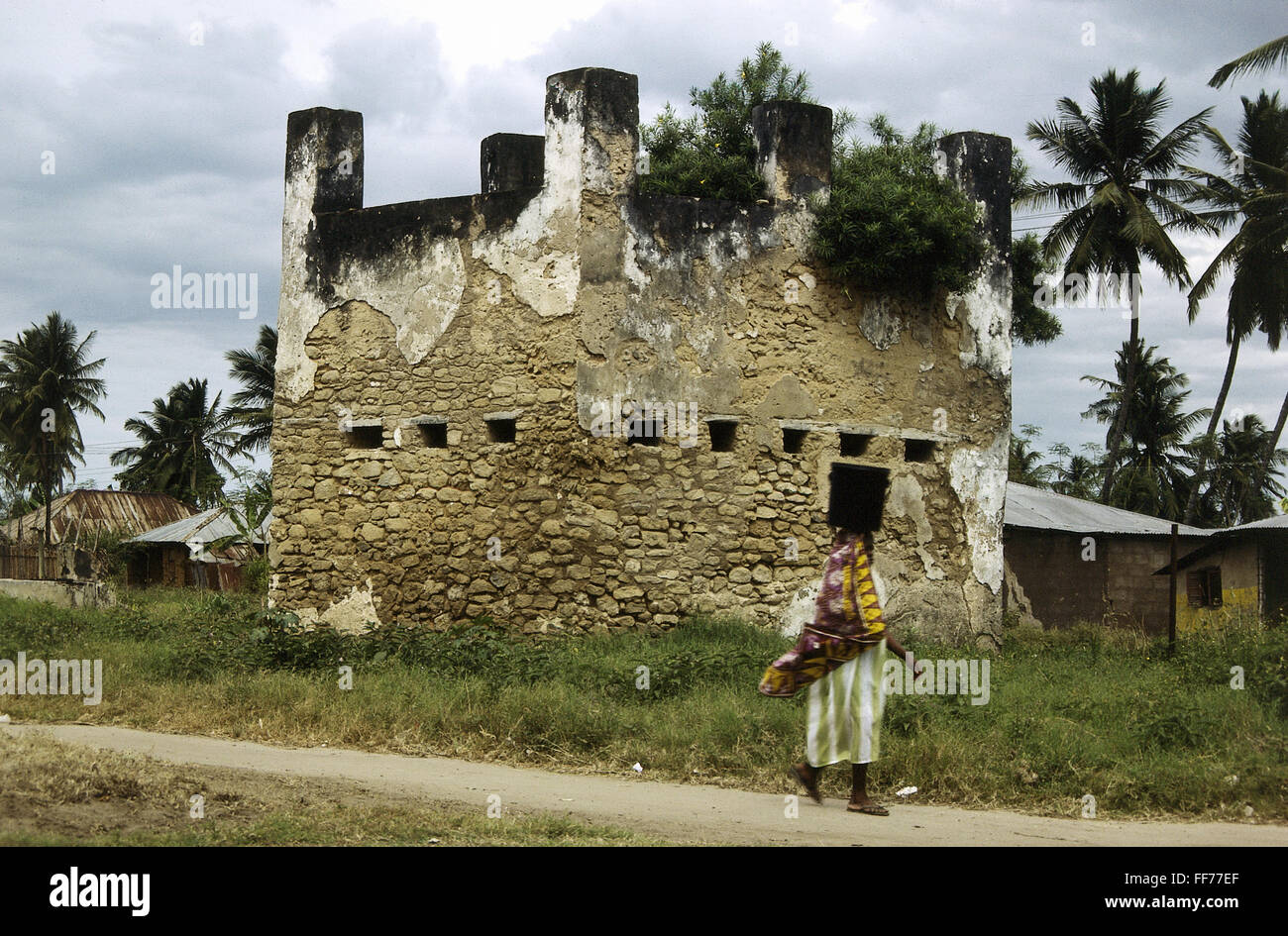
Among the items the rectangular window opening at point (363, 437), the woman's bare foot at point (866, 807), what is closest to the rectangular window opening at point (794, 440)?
the rectangular window opening at point (363, 437)

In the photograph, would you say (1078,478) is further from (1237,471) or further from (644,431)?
(644,431)

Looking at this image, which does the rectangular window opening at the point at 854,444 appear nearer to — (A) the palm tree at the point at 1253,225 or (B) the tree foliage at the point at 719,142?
(B) the tree foliage at the point at 719,142

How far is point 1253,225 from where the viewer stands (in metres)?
28.5

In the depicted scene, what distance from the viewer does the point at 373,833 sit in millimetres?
5617

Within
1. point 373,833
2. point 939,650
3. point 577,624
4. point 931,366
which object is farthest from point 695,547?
point 373,833

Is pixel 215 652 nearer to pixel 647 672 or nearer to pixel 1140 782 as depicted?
pixel 647 672

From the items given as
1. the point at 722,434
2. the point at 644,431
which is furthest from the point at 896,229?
the point at 644,431

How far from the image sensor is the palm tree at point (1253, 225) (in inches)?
1115

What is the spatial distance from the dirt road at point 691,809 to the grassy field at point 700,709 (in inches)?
11.4

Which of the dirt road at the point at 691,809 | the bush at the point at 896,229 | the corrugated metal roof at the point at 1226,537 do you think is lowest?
the dirt road at the point at 691,809

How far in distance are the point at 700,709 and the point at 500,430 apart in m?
4.60

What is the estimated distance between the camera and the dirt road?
607 centimetres
